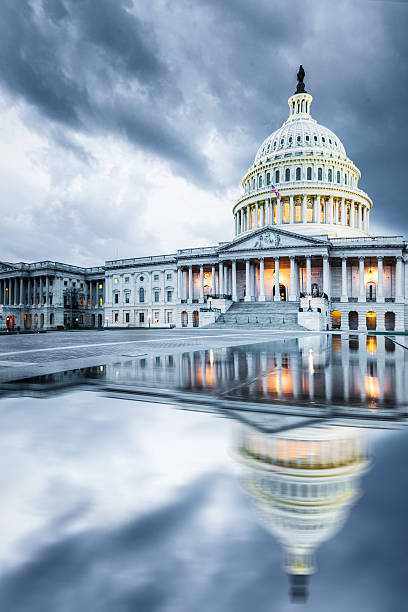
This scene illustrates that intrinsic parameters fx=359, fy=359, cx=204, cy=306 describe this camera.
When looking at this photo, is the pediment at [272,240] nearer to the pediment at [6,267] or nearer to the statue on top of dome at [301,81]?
the pediment at [6,267]

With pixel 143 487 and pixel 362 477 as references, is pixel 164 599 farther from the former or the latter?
pixel 362 477

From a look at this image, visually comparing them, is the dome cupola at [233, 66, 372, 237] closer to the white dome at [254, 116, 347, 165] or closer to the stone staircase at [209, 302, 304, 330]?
the white dome at [254, 116, 347, 165]

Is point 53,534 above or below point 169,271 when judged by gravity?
below

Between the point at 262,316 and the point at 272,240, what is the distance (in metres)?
19.4

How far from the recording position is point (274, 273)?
73.3m

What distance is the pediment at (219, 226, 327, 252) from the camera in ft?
213

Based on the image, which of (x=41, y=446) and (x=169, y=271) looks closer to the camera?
(x=41, y=446)

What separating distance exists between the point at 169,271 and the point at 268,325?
39182mm

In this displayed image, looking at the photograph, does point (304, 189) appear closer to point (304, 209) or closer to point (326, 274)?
point (304, 209)

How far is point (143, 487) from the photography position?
293cm

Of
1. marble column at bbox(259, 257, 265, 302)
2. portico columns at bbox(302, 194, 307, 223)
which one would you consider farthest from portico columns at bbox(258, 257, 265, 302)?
portico columns at bbox(302, 194, 307, 223)

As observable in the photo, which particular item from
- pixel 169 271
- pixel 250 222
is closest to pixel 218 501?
pixel 169 271

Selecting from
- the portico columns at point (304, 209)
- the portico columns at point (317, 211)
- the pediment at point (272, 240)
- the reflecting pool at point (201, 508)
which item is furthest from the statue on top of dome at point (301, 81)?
the reflecting pool at point (201, 508)

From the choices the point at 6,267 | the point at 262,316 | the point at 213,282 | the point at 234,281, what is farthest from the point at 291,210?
the point at 6,267
